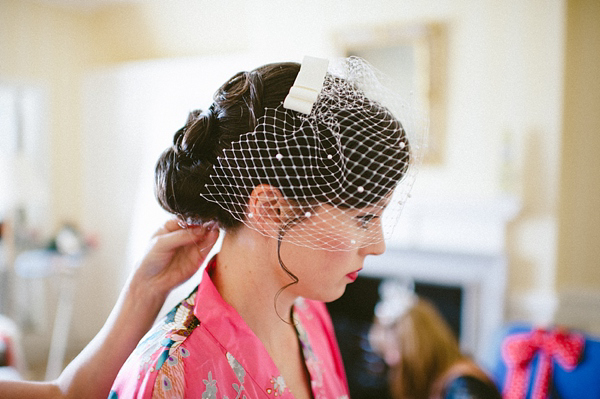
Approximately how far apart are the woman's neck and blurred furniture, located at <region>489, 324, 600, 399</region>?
1506 millimetres

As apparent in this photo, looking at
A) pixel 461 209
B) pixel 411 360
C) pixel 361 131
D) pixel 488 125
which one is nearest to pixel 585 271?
pixel 461 209

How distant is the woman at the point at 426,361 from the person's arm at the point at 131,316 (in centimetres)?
122

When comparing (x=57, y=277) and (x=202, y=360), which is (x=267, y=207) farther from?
(x=57, y=277)

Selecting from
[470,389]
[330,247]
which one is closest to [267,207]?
[330,247]

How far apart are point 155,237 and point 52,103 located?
3629 millimetres

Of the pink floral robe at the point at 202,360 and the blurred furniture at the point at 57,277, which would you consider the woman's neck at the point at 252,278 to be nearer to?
the pink floral robe at the point at 202,360

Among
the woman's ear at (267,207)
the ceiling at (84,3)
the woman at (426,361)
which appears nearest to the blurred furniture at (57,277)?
the ceiling at (84,3)

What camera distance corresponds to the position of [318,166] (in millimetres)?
741

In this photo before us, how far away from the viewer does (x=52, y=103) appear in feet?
12.8

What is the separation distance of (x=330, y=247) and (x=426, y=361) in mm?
1463

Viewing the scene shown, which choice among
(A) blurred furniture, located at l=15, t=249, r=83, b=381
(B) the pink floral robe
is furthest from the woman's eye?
(A) blurred furniture, located at l=15, t=249, r=83, b=381

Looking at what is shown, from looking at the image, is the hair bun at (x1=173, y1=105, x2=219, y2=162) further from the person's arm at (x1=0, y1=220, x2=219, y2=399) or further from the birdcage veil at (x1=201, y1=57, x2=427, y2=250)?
the person's arm at (x1=0, y1=220, x2=219, y2=399)

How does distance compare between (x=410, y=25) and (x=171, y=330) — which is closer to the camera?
(x=171, y=330)

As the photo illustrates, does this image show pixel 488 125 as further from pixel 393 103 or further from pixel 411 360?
pixel 393 103
